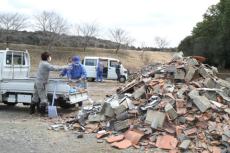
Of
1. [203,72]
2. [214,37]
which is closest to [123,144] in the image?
[203,72]

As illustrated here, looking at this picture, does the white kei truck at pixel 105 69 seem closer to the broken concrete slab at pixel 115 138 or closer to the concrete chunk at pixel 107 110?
the concrete chunk at pixel 107 110

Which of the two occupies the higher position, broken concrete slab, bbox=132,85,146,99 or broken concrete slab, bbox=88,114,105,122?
broken concrete slab, bbox=132,85,146,99

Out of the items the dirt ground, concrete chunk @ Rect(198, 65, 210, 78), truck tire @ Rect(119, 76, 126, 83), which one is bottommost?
truck tire @ Rect(119, 76, 126, 83)

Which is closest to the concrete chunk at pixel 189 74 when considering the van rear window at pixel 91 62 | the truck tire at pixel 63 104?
the truck tire at pixel 63 104

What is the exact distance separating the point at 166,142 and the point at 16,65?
24.0 ft

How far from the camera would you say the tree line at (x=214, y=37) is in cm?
5494

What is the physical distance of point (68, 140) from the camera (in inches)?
408

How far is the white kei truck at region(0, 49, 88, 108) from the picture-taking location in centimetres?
1399

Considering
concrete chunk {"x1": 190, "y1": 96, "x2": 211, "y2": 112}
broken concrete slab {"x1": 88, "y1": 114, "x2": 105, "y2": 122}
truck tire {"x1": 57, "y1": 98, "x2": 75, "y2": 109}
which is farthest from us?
truck tire {"x1": 57, "y1": 98, "x2": 75, "y2": 109}

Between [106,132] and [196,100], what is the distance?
221 cm

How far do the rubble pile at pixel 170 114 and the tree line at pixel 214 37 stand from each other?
41.7 meters

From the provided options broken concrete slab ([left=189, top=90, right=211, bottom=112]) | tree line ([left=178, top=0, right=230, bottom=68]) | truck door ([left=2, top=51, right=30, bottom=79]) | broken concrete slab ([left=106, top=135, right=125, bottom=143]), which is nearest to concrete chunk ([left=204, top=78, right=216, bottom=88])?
broken concrete slab ([left=189, top=90, right=211, bottom=112])

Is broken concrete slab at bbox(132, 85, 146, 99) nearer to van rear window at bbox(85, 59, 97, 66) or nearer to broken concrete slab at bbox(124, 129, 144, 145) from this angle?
broken concrete slab at bbox(124, 129, 144, 145)

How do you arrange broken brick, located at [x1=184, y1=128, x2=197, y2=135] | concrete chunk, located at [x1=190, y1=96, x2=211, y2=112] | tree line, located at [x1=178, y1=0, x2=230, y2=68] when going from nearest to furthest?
broken brick, located at [x1=184, y1=128, x2=197, y2=135] → concrete chunk, located at [x1=190, y1=96, x2=211, y2=112] → tree line, located at [x1=178, y1=0, x2=230, y2=68]
